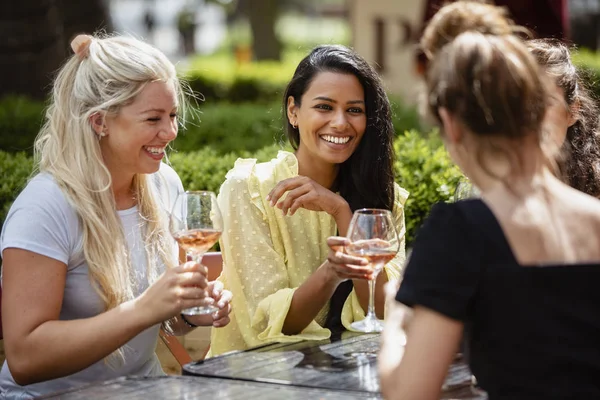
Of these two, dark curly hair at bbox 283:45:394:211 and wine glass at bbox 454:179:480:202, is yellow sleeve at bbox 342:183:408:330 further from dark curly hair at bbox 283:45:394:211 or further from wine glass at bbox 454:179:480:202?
wine glass at bbox 454:179:480:202

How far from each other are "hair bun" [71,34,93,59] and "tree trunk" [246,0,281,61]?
16.6 meters

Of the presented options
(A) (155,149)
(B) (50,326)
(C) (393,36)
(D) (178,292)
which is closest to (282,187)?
(A) (155,149)

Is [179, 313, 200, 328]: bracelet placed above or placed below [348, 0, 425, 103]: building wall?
below

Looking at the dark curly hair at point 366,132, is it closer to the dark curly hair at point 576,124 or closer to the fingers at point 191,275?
the dark curly hair at point 576,124

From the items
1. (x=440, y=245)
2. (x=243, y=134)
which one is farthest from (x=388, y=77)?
(x=440, y=245)

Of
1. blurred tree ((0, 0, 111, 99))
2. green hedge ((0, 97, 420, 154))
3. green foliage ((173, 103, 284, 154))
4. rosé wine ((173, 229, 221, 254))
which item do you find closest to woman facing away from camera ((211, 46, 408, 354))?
rosé wine ((173, 229, 221, 254))

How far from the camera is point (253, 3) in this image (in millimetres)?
20016

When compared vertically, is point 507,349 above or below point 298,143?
below

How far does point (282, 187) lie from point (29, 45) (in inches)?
253

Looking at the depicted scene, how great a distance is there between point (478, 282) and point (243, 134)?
286 inches

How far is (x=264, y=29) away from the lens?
65.5 feet

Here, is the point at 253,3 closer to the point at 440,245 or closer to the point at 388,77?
the point at 388,77

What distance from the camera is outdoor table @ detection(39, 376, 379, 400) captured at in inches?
103

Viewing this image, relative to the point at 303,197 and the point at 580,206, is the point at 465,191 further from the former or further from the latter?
the point at 580,206
